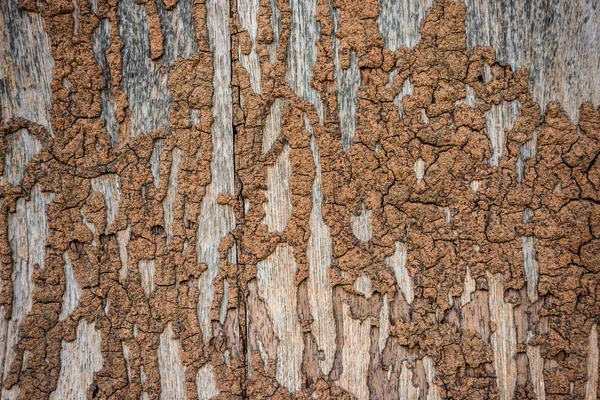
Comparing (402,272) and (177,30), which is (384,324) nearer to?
(402,272)

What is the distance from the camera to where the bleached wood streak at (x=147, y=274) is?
125cm

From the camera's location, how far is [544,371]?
1208 millimetres

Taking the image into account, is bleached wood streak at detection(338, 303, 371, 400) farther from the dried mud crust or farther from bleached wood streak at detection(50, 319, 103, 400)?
bleached wood streak at detection(50, 319, 103, 400)

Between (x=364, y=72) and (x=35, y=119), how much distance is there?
0.92m

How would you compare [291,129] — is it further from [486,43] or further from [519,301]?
[519,301]

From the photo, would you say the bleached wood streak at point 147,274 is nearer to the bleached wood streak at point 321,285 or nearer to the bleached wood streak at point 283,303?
the bleached wood streak at point 283,303

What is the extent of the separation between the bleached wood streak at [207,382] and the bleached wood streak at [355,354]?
356 millimetres

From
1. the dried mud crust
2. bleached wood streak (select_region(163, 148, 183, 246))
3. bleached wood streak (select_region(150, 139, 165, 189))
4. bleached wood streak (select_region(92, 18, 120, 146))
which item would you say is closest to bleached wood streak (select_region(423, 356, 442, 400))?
the dried mud crust

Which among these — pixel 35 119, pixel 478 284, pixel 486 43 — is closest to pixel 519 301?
pixel 478 284

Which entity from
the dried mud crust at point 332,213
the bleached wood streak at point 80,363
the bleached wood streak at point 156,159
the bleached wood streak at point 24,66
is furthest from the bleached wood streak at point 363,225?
the bleached wood streak at point 24,66

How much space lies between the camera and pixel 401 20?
1.20m

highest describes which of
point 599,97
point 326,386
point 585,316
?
point 599,97

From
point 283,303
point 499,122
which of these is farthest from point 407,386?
point 499,122

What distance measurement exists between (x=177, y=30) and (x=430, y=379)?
1.19 meters
